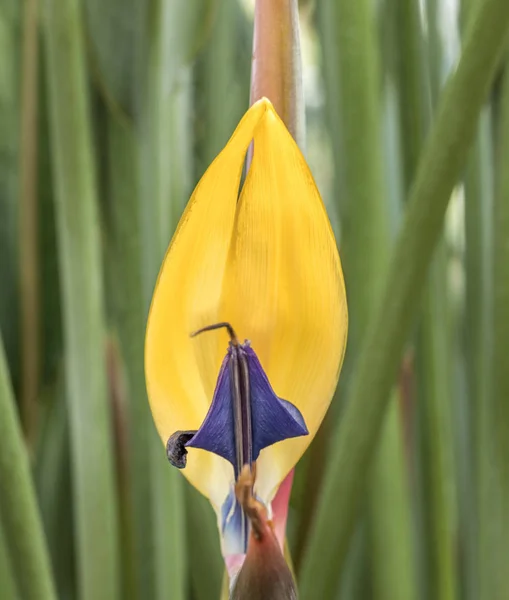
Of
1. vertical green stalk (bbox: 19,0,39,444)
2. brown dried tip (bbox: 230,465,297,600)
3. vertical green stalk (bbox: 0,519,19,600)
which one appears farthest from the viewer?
vertical green stalk (bbox: 19,0,39,444)

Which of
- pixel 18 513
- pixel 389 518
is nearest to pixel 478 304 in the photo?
pixel 389 518

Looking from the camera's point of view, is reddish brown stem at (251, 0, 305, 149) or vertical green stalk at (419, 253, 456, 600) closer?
reddish brown stem at (251, 0, 305, 149)

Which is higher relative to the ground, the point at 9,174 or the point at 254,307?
the point at 9,174

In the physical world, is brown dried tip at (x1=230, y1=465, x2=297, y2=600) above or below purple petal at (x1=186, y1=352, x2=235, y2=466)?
below

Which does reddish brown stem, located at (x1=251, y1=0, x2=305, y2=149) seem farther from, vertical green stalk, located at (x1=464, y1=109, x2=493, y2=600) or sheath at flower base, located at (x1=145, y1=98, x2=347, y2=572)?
vertical green stalk, located at (x1=464, y1=109, x2=493, y2=600)

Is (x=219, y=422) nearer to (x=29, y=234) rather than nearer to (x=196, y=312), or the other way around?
(x=196, y=312)

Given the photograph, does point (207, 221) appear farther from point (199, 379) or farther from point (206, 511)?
point (206, 511)

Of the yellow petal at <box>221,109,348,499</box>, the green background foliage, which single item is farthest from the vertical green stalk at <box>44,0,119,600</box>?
the yellow petal at <box>221,109,348,499</box>
